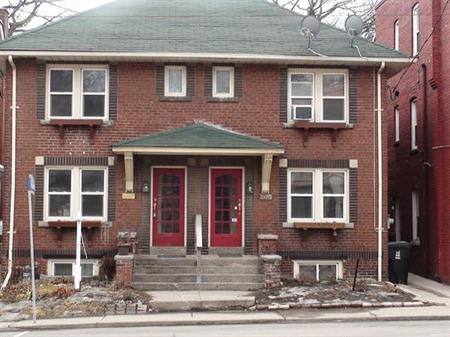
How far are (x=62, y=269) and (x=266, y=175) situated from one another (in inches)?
243

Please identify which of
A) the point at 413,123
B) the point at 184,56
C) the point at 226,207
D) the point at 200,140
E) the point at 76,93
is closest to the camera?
the point at 200,140

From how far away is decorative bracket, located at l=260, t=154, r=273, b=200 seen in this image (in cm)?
1803

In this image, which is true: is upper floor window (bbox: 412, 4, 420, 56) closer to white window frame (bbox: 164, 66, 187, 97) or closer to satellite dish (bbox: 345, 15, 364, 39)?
satellite dish (bbox: 345, 15, 364, 39)

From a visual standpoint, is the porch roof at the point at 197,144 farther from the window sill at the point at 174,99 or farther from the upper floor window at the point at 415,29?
Answer: the upper floor window at the point at 415,29

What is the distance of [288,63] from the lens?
18766 mm

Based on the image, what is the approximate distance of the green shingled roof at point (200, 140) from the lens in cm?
1772

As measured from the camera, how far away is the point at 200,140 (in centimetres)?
1794

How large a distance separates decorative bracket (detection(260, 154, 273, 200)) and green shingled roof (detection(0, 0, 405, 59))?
2.90 meters

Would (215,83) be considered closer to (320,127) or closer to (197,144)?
(197,144)

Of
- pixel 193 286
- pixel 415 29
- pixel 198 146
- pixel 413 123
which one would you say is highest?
pixel 415 29

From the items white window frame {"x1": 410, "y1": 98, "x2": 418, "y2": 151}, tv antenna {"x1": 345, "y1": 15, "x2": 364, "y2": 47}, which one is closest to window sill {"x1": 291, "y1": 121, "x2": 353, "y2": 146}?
tv antenna {"x1": 345, "y1": 15, "x2": 364, "y2": 47}

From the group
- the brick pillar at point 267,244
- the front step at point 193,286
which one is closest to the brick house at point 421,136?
the brick pillar at point 267,244

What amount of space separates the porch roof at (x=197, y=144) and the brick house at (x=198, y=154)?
5.7 inches

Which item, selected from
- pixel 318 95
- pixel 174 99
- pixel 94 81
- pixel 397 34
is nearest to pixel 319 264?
pixel 318 95
